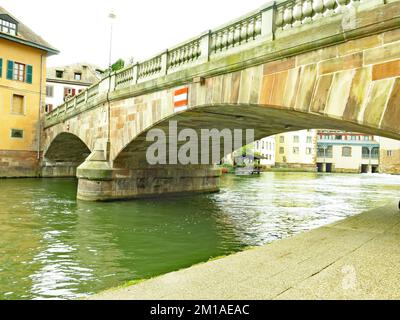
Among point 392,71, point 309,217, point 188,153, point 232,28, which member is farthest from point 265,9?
point 188,153

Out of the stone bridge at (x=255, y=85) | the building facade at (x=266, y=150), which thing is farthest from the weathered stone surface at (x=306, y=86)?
the building facade at (x=266, y=150)

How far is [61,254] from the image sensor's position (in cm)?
693

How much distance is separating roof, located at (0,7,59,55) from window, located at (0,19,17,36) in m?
0.35

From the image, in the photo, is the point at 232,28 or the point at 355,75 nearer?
the point at 355,75

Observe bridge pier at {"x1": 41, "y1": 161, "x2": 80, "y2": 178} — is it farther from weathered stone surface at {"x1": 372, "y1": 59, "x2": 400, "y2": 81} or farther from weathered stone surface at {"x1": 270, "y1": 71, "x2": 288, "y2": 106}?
weathered stone surface at {"x1": 372, "y1": 59, "x2": 400, "y2": 81}

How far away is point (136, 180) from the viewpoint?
1512 centimetres

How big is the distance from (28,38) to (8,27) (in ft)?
4.76

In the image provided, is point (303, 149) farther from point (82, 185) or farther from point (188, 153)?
point (82, 185)

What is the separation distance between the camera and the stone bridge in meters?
5.09

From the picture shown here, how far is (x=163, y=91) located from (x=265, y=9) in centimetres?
469

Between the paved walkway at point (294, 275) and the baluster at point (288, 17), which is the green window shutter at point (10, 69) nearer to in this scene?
the baluster at point (288, 17)

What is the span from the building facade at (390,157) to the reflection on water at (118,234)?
103 feet

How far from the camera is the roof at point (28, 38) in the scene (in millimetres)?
25189
